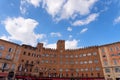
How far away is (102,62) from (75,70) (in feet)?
48.4

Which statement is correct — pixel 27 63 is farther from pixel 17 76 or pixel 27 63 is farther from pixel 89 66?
pixel 89 66

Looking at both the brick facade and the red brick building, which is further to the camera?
the red brick building

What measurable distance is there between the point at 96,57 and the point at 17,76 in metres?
38.5

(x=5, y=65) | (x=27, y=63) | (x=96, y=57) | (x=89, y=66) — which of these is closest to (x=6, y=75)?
(x=5, y=65)

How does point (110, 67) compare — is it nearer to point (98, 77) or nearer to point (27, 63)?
point (98, 77)

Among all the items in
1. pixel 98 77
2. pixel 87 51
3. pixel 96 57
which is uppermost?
pixel 87 51

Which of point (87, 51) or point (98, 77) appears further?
point (87, 51)

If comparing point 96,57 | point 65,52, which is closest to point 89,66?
point 96,57

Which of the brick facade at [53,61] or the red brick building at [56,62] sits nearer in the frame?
the brick facade at [53,61]

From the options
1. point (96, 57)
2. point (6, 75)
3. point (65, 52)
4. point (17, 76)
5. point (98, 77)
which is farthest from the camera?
point (65, 52)

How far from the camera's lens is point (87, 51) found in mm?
55344

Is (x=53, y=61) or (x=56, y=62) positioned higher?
(x=53, y=61)

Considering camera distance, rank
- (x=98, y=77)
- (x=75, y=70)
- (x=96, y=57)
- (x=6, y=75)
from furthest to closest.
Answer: (x=75, y=70) < (x=96, y=57) < (x=98, y=77) < (x=6, y=75)

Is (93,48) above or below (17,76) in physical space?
above
